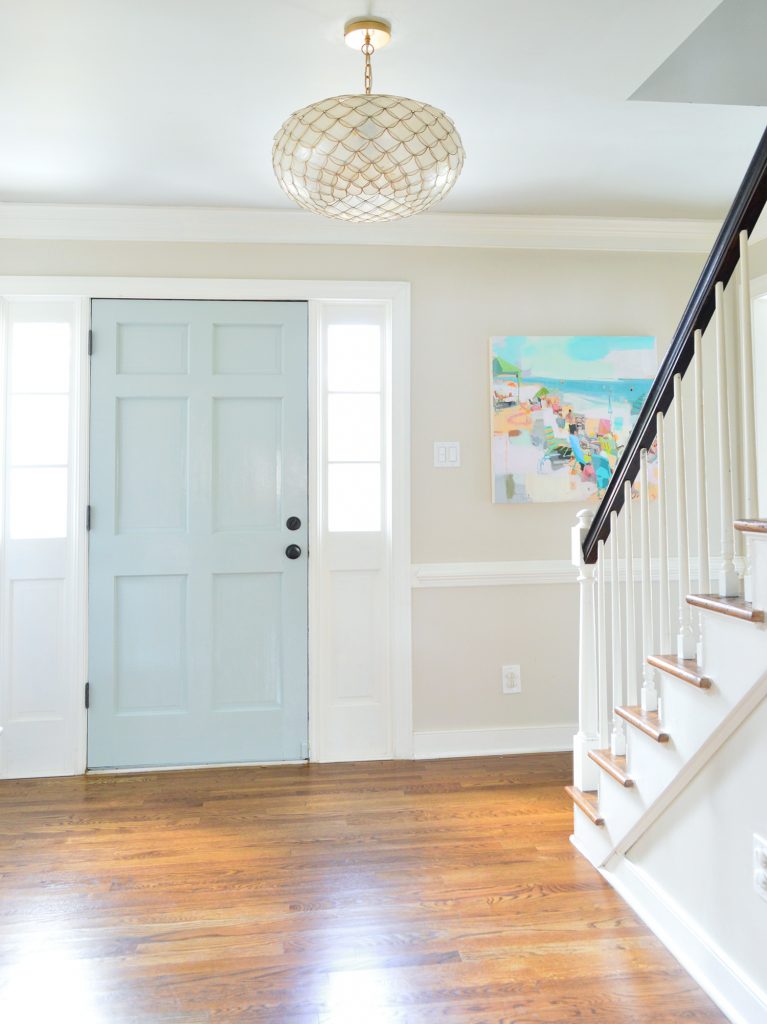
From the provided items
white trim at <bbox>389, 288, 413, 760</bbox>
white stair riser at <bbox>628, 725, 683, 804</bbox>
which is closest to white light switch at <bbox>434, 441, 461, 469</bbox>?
white trim at <bbox>389, 288, 413, 760</bbox>

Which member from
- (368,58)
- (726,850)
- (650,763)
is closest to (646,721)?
(650,763)

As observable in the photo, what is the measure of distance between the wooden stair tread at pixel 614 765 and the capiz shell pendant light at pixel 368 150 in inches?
66.7

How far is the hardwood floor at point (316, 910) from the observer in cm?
173

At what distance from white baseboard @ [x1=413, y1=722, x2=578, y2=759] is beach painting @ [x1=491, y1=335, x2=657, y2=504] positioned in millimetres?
1037

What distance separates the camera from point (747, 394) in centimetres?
157

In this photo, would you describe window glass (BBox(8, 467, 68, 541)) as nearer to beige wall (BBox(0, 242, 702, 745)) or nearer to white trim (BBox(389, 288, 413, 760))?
beige wall (BBox(0, 242, 702, 745))

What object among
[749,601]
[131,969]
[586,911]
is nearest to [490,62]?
[749,601]

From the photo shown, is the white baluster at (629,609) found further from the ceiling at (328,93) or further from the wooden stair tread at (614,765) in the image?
the ceiling at (328,93)

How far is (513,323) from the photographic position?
3.42m

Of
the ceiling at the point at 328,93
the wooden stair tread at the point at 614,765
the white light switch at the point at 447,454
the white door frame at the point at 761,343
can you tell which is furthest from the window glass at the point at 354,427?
the white door frame at the point at 761,343

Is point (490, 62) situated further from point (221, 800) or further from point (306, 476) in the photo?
point (221, 800)

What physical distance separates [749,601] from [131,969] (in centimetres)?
171

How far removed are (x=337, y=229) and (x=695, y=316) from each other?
1.92 m

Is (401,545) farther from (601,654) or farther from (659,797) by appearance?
(659,797)
